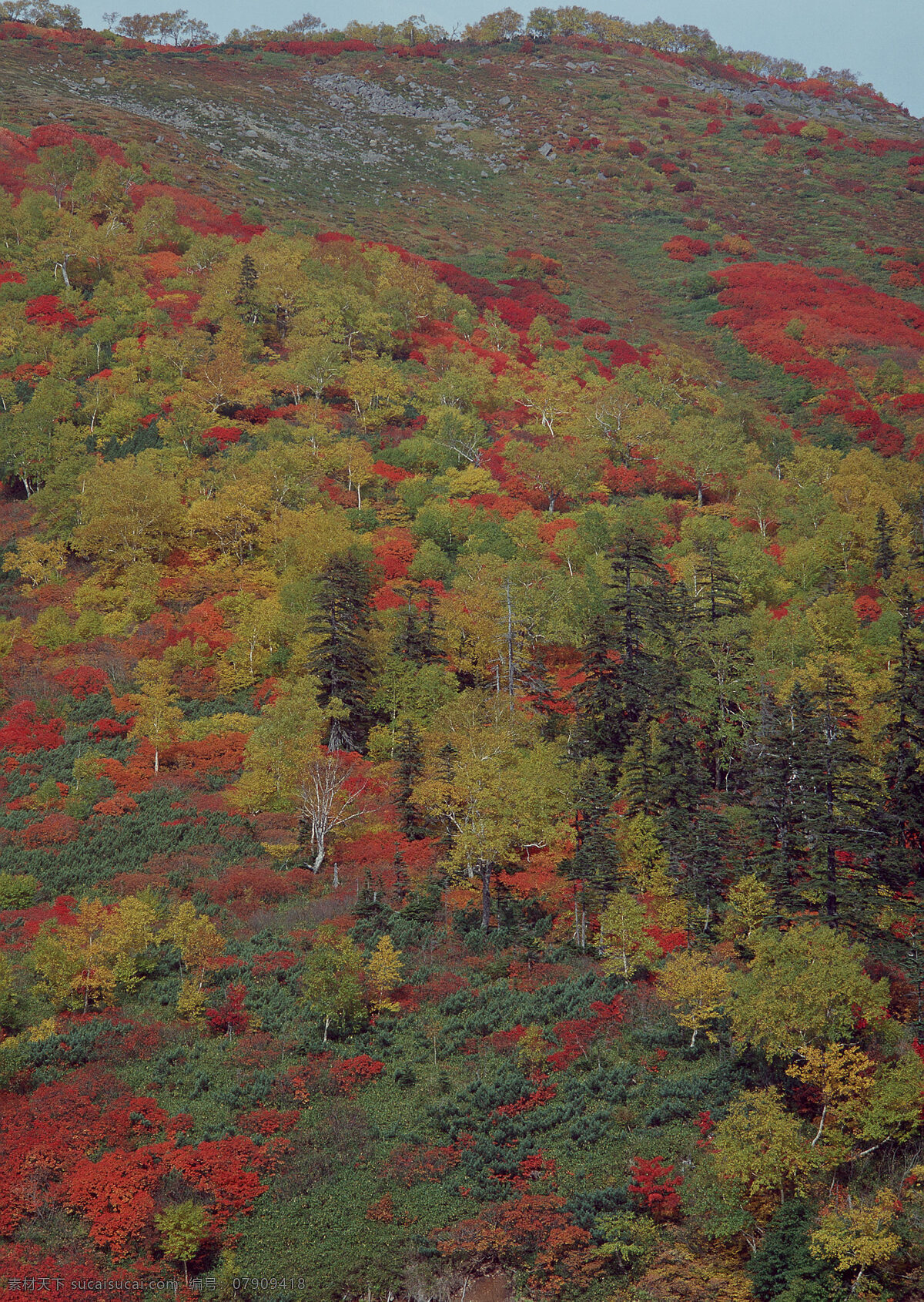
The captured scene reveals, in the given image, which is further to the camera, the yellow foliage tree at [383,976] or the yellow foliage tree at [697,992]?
the yellow foliage tree at [383,976]

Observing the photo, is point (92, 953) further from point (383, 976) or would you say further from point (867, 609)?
point (867, 609)

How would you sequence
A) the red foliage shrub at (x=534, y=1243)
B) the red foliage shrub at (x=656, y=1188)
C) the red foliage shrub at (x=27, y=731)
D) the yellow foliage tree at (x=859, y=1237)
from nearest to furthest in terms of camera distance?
1. the yellow foliage tree at (x=859, y=1237)
2. the red foliage shrub at (x=534, y=1243)
3. the red foliage shrub at (x=656, y=1188)
4. the red foliage shrub at (x=27, y=731)

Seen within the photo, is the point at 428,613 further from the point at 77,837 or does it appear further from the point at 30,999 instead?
the point at 30,999

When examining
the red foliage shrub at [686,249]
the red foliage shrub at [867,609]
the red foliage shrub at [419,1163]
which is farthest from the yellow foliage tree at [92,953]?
the red foliage shrub at [686,249]

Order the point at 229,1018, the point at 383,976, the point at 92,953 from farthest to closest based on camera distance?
1. the point at 383,976
2. the point at 92,953
3. the point at 229,1018

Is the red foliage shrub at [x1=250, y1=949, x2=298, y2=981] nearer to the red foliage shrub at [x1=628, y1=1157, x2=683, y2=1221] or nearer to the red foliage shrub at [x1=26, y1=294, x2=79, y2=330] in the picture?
the red foliage shrub at [x1=628, y1=1157, x2=683, y2=1221]

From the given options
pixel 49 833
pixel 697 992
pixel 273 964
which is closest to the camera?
pixel 697 992

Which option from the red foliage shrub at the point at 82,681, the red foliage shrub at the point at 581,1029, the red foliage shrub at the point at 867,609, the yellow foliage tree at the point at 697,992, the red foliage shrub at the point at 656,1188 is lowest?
the red foliage shrub at the point at 82,681

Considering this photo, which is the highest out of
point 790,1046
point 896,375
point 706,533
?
point 896,375

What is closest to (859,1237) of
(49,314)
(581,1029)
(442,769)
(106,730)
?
(581,1029)

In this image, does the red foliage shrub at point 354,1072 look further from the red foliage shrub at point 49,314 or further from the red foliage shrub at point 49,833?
the red foliage shrub at point 49,314

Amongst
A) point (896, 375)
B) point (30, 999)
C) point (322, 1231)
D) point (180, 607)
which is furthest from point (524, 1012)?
point (896, 375)
